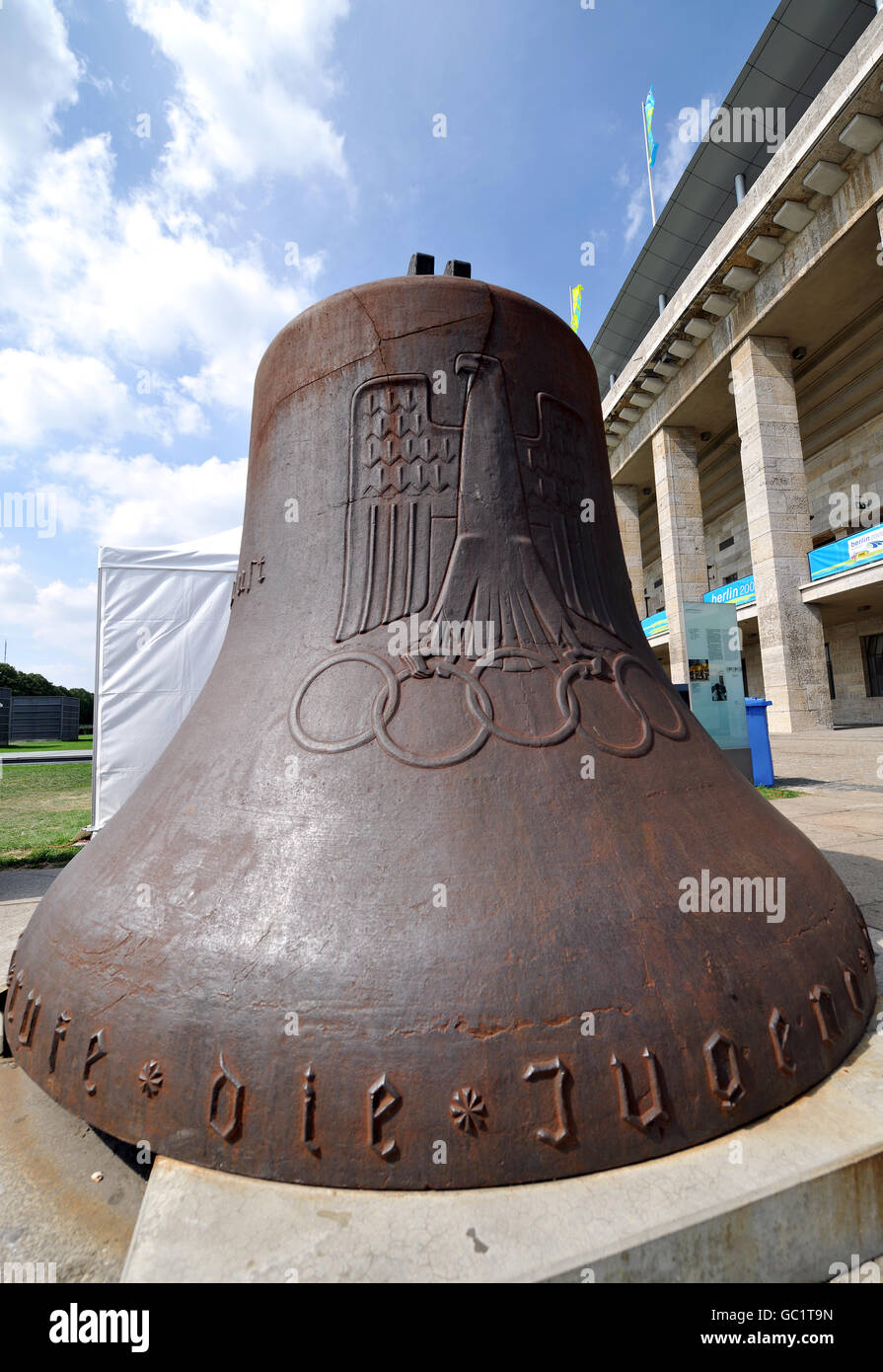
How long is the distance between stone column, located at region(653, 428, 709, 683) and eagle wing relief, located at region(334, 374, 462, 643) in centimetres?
1622

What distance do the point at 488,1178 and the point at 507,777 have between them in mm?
667

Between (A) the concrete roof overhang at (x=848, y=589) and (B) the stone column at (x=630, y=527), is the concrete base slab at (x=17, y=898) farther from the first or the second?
(B) the stone column at (x=630, y=527)

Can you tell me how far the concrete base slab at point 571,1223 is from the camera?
33.4 inches

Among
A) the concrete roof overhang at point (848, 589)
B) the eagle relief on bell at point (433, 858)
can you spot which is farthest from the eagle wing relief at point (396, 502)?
the concrete roof overhang at point (848, 589)

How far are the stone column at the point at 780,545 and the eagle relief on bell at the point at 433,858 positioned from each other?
13692 millimetres

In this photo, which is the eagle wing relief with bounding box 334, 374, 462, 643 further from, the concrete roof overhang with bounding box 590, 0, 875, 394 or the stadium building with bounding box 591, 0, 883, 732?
the concrete roof overhang with bounding box 590, 0, 875, 394

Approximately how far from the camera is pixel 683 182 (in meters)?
17.1

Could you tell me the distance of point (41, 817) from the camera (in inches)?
304

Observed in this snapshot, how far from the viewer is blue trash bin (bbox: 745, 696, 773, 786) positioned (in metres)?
7.40

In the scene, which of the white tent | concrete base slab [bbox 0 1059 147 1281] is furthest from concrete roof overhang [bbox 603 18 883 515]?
concrete base slab [bbox 0 1059 147 1281]

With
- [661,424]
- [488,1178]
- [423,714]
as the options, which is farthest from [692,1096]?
[661,424]

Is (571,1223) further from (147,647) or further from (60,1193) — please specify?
(147,647)

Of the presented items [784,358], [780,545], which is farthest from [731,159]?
[780,545]
